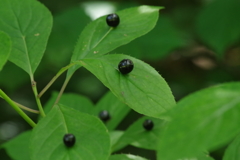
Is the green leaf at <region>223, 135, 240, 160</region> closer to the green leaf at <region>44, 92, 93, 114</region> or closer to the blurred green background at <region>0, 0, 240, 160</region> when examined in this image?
the green leaf at <region>44, 92, 93, 114</region>

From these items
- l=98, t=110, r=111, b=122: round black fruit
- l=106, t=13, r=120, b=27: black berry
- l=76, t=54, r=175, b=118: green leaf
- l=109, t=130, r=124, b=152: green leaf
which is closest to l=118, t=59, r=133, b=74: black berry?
l=76, t=54, r=175, b=118: green leaf

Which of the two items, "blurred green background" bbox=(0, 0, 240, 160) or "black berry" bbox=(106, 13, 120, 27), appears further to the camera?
"blurred green background" bbox=(0, 0, 240, 160)

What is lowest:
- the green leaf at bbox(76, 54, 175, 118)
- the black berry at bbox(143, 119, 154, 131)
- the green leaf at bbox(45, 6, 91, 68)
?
the green leaf at bbox(45, 6, 91, 68)

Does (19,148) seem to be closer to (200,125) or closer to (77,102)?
(77,102)

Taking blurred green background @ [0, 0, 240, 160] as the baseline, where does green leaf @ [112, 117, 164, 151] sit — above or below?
above

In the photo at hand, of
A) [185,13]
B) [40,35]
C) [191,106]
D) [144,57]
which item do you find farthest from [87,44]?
[185,13]

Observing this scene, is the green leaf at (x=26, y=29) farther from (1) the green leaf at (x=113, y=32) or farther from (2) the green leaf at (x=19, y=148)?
(2) the green leaf at (x=19, y=148)

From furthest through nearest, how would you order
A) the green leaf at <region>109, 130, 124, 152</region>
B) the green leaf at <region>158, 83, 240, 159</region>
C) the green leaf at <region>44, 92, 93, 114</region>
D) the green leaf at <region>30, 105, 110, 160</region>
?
the green leaf at <region>44, 92, 93, 114</region>, the green leaf at <region>109, 130, 124, 152</region>, the green leaf at <region>30, 105, 110, 160</region>, the green leaf at <region>158, 83, 240, 159</region>
